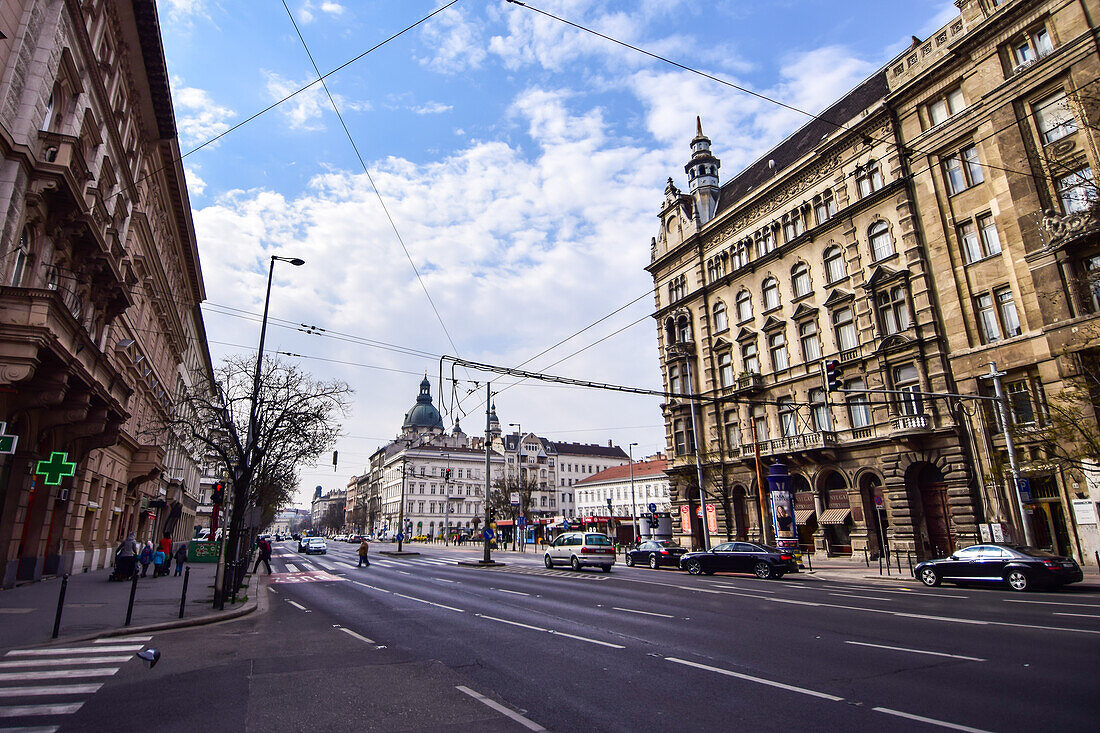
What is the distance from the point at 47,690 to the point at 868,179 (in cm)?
3963

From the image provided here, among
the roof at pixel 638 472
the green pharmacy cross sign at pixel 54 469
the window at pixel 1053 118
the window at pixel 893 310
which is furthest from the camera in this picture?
the roof at pixel 638 472

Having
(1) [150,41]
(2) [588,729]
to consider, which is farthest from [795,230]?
(2) [588,729]

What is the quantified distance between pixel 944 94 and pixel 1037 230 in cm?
989

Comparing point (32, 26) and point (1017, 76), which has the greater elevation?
point (1017, 76)

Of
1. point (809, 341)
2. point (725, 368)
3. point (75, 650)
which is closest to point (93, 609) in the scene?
point (75, 650)

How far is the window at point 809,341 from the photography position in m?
36.0

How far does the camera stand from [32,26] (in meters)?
14.6

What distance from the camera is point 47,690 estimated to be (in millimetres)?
7094

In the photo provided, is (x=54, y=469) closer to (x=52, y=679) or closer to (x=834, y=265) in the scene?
(x=52, y=679)

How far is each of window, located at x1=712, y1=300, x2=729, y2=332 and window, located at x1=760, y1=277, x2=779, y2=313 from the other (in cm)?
367

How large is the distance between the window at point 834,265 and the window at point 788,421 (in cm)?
804

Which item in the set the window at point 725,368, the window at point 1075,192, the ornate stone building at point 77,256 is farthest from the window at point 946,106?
the ornate stone building at point 77,256

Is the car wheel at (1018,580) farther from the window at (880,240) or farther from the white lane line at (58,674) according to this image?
the white lane line at (58,674)

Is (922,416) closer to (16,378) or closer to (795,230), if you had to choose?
(795,230)
